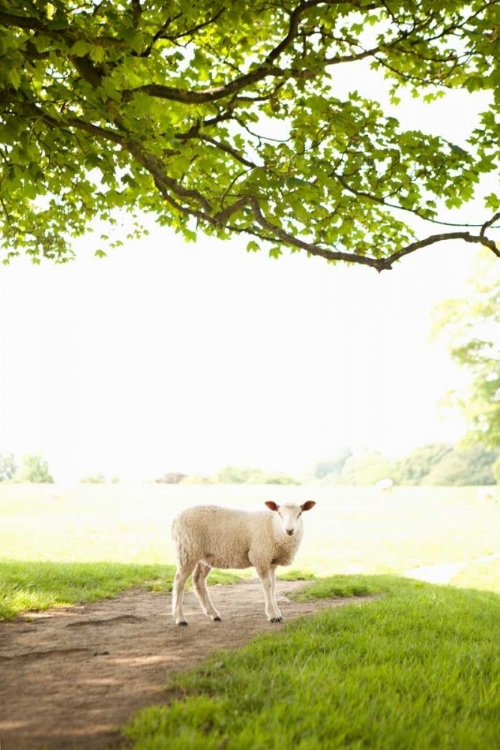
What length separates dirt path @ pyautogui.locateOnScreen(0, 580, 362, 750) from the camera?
4.28m

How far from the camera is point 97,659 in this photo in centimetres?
610

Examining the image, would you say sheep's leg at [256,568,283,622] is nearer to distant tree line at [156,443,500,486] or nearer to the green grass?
the green grass

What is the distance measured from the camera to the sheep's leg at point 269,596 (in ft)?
26.1

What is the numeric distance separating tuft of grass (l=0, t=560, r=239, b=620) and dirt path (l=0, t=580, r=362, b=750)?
0.36 metres

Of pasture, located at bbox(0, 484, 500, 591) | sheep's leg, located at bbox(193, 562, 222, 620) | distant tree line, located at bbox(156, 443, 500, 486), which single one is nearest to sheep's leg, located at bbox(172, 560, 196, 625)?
sheep's leg, located at bbox(193, 562, 222, 620)

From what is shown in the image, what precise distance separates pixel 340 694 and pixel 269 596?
133 inches

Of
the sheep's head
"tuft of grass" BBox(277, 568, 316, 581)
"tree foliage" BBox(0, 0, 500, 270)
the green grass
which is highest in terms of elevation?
"tree foliage" BBox(0, 0, 500, 270)

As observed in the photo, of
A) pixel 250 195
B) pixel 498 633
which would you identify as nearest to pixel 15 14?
pixel 250 195

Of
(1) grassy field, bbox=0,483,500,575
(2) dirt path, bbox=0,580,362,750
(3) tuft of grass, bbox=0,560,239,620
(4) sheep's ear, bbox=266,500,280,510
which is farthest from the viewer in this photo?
(1) grassy field, bbox=0,483,500,575

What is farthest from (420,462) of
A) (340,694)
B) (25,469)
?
(340,694)

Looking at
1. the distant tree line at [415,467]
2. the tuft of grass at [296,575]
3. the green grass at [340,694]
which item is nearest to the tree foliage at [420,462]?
the distant tree line at [415,467]

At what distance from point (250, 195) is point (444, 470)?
49.6m

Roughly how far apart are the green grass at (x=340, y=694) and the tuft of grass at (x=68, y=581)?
4169 mm

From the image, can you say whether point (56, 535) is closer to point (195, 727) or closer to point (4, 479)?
point (195, 727)
